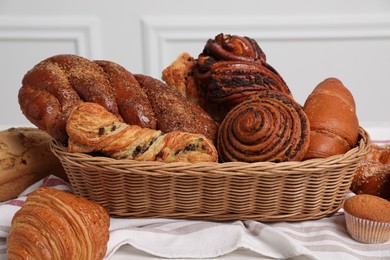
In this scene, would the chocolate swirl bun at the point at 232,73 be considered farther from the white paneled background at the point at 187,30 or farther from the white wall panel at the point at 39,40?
the white wall panel at the point at 39,40

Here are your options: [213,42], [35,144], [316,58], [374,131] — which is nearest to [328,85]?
[213,42]

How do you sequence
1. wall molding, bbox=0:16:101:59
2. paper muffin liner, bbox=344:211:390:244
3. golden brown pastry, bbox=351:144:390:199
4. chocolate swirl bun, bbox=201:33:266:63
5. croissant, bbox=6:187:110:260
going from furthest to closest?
wall molding, bbox=0:16:101:59 < chocolate swirl bun, bbox=201:33:266:63 < golden brown pastry, bbox=351:144:390:199 < paper muffin liner, bbox=344:211:390:244 < croissant, bbox=6:187:110:260

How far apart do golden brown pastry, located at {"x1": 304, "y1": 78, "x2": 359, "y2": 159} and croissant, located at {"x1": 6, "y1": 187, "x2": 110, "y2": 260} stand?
66 centimetres

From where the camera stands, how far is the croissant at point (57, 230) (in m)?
1.23

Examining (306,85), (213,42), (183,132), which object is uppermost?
(213,42)

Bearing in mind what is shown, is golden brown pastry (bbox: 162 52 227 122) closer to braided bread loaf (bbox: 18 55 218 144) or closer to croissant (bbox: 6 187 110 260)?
braided bread loaf (bbox: 18 55 218 144)

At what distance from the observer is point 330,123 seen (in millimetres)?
1594

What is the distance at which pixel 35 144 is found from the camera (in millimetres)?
1850

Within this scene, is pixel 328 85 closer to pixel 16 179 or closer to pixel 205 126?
pixel 205 126

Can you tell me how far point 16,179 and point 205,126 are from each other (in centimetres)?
69

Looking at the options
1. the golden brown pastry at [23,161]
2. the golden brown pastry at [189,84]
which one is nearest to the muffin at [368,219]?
the golden brown pastry at [189,84]

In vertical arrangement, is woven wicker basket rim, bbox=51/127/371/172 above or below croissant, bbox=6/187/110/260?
above

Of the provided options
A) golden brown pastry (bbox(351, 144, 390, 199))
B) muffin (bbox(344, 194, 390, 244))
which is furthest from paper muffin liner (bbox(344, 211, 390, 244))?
golden brown pastry (bbox(351, 144, 390, 199))

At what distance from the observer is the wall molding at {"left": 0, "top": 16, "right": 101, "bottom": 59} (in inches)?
140
